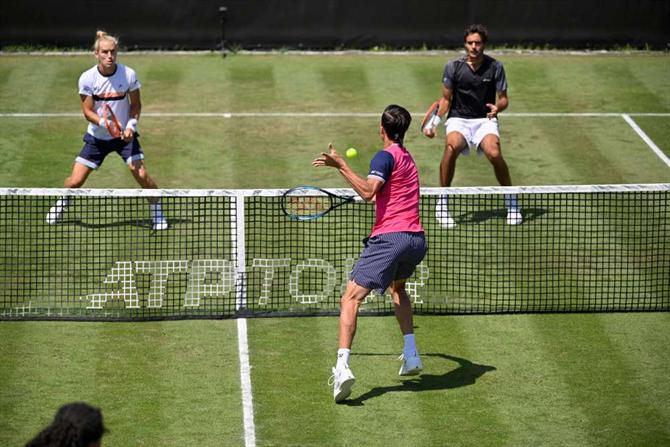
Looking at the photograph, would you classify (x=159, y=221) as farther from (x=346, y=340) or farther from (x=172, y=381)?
(x=346, y=340)

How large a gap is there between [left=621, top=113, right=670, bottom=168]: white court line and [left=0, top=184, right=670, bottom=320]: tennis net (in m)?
3.02

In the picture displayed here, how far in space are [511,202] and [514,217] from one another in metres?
0.18

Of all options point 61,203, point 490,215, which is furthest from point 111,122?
point 490,215

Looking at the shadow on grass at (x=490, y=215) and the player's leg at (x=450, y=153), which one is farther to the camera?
the player's leg at (x=450, y=153)

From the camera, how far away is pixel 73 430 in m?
6.11

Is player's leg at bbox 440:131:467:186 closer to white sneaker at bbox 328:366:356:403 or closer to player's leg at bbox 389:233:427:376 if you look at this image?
player's leg at bbox 389:233:427:376

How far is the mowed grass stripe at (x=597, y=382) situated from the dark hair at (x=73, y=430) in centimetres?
490

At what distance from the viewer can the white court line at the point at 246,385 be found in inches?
389

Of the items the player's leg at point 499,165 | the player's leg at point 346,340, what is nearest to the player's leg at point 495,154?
the player's leg at point 499,165

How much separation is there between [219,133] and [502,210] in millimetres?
4928

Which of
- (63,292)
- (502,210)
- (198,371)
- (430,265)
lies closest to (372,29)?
(502,210)

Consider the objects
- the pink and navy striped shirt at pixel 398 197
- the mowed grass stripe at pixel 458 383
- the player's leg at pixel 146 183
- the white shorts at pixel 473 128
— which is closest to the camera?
the mowed grass stripe at pixel 458 383

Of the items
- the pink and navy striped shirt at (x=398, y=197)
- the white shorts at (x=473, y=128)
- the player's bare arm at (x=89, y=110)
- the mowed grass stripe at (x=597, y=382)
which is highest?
the player's bare arm at (x=89, y=110)

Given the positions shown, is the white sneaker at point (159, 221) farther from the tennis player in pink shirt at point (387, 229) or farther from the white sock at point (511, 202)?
the tennis player in pink shirt at point (387, 229)
